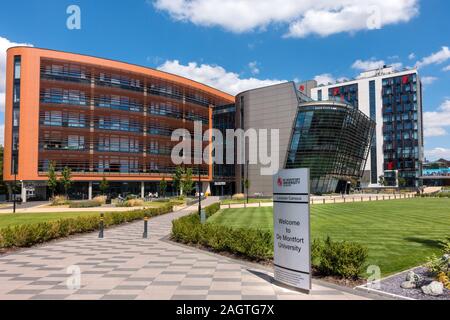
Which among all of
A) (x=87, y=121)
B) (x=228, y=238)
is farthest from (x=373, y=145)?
(x=228, y=238)

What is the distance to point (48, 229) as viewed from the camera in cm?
2003

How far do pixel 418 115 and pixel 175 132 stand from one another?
97506mm

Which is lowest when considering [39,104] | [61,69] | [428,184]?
[428,184]

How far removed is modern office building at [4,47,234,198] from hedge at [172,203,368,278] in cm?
4808

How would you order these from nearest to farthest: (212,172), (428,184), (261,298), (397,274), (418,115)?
(261,298) → (397,274) → (212,172) → (418,115) → (428,184)

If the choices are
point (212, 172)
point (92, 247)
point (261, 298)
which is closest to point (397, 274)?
point (261, 298)

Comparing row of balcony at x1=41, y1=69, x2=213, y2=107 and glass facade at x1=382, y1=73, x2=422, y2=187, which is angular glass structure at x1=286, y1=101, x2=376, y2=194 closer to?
row of balcony at x1=41, y1=69, x2=213, y2=107

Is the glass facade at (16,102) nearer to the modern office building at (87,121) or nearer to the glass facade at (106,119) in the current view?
the modern office building at (87,121)

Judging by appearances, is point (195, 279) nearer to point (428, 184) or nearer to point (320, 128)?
point (320, 128)

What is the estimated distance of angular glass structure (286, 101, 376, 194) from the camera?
79.9m

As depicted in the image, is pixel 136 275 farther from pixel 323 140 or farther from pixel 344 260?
pixel 323 140

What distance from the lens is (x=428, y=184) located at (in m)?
151

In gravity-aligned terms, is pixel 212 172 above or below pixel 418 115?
below
